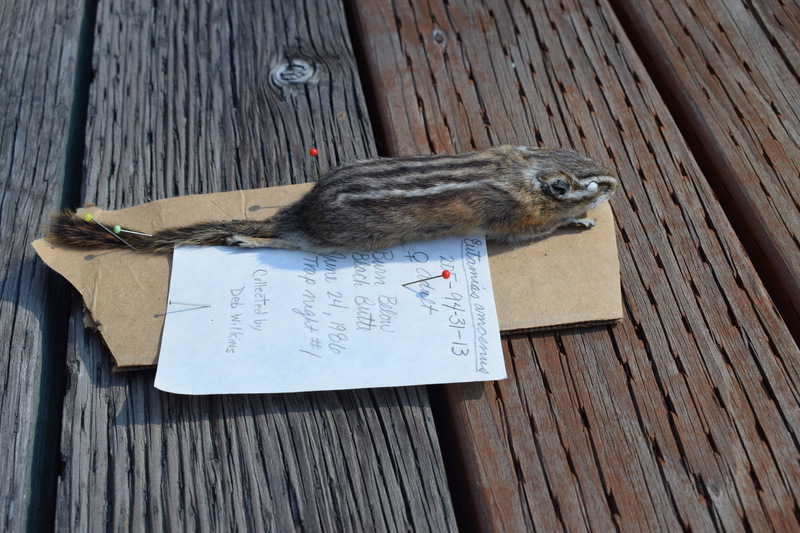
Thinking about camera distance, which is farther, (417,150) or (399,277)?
(417,150)

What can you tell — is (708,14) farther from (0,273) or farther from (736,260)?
(0,273)

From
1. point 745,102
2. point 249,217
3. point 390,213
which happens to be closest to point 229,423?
point 249,217

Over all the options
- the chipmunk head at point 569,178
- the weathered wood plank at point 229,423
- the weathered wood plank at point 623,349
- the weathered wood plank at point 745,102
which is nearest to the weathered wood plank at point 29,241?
the weathered wood plank at point 229,423

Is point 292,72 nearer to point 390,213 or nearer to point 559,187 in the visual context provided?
point 390,213

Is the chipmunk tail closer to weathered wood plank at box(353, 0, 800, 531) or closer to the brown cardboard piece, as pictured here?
the brown cardboard piece

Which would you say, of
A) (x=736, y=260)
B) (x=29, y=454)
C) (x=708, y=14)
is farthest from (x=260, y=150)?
(x=708, y=14)

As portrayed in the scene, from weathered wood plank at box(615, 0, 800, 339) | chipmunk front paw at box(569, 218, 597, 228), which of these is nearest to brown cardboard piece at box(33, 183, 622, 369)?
chipmunk front paw at box(569, 218, 597, 228)
